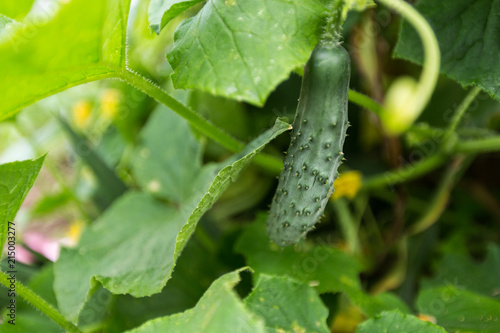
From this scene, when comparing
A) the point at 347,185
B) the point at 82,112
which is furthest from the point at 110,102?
the point at 347,185

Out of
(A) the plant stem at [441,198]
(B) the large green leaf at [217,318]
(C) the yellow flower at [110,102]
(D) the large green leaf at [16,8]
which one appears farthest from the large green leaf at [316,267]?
(C) the yellow flower at [110,102]

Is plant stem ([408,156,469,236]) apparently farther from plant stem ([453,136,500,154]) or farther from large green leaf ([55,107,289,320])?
large green leaf ([55,107,289,320])

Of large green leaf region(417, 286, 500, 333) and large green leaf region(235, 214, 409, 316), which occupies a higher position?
large green leaf region(235, 214, 409, 316)

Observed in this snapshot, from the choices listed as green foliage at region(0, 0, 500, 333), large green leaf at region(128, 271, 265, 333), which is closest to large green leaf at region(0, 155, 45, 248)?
green foliage at region(0, 0, 500, 333)

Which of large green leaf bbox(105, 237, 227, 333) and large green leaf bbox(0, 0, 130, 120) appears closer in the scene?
large green leaf bbox(0, 0, 130, 120)

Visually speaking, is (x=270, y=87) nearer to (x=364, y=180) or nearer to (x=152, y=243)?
(x=152, y=243)

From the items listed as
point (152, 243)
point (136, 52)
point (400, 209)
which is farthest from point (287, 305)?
point (136, 52)
